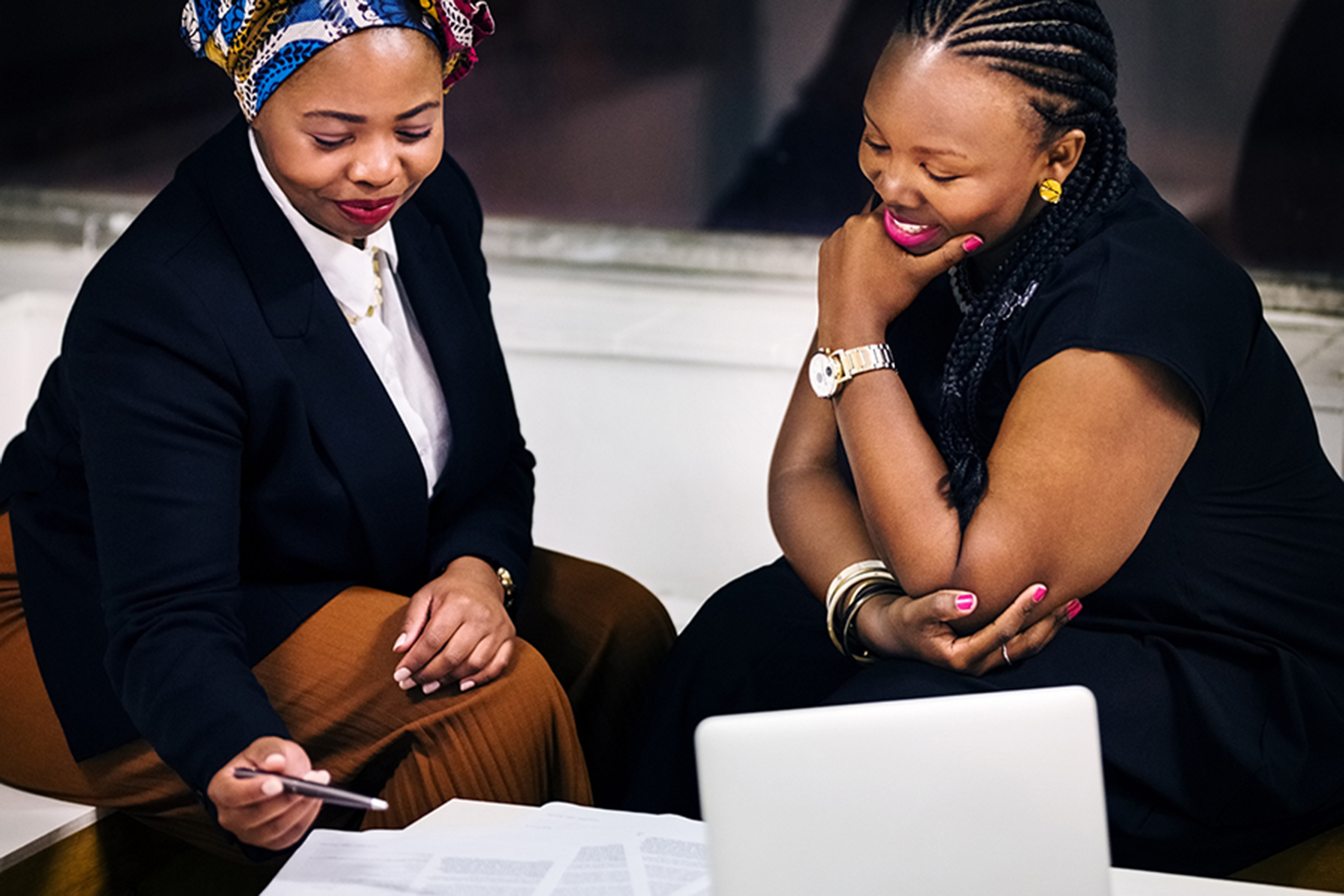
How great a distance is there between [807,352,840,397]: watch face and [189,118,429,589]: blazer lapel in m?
0.48

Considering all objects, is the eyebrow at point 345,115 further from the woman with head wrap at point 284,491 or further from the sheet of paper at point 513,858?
the sheet of paper at point 513,858

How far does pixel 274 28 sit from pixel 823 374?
0.68 m

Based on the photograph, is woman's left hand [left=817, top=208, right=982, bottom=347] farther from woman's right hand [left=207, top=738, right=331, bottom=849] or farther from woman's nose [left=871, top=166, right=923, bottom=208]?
woman's right hand [left=207, top=738, right=331, bottom=849]

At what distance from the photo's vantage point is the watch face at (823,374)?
1565 mm

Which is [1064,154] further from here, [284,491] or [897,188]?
[284,491]

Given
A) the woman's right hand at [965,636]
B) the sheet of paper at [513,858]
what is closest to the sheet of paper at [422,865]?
the sheet of paper at [513,858]

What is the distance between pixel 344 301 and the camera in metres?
1.73

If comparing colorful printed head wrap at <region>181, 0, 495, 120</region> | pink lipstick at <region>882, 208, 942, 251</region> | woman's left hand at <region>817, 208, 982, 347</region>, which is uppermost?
colorful printed head wrap at <region>181, 0, 495, 120</region>

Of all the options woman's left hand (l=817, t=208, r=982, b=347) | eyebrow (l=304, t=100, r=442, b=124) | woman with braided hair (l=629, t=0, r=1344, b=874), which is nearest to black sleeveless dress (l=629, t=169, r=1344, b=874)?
woman with braided hair (l=629, t=0, r=1344, b=874)

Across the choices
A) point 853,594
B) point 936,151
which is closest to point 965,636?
point 853,594

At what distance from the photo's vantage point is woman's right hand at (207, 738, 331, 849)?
4.30 feet

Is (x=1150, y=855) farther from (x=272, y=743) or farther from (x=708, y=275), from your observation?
(x=708, y=275)

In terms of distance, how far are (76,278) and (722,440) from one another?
4.98 feet

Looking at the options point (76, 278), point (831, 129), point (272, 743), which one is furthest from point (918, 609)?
point (76, 278)
